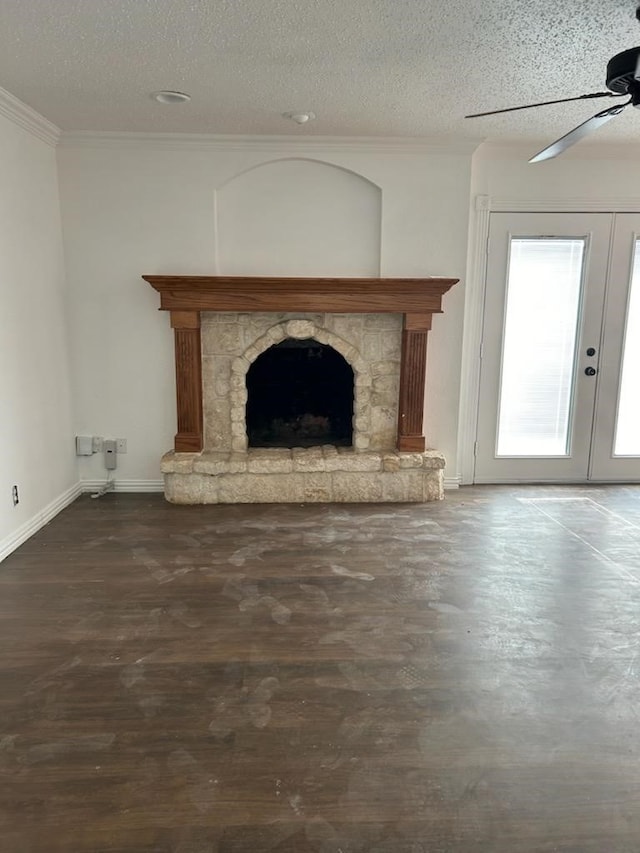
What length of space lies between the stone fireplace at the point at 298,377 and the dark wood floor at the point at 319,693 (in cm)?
65

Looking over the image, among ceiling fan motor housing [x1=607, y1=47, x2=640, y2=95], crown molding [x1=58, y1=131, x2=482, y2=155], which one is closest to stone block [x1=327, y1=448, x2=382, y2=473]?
crown molding [x1=58, y1=131, x2=482, y2=155]

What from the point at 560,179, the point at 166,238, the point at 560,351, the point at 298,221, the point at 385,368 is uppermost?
the point at 560,179

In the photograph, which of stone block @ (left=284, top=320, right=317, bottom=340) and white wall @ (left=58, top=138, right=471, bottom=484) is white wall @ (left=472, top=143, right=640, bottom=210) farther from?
stone block @ (left=284, top=320, right=317, bottom=340)

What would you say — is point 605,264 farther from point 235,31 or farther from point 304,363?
point 235,31

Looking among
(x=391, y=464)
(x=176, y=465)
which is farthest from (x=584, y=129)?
(x=176, y=465)

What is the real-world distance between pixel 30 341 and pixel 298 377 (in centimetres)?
190

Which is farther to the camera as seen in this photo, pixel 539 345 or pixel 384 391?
pixel 539 345

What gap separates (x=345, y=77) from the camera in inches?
116

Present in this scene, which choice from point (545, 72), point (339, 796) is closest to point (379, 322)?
point (545, 72)

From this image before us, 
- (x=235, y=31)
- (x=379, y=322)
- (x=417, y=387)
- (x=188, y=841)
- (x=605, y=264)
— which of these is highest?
(x=235, y=31)

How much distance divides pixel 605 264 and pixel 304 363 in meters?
2.49

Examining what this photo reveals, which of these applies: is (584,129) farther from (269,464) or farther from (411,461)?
(269,464)

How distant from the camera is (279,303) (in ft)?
13.4

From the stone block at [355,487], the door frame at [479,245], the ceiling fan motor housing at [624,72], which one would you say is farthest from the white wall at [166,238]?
the ceiling fan motor housing at [624,72]
